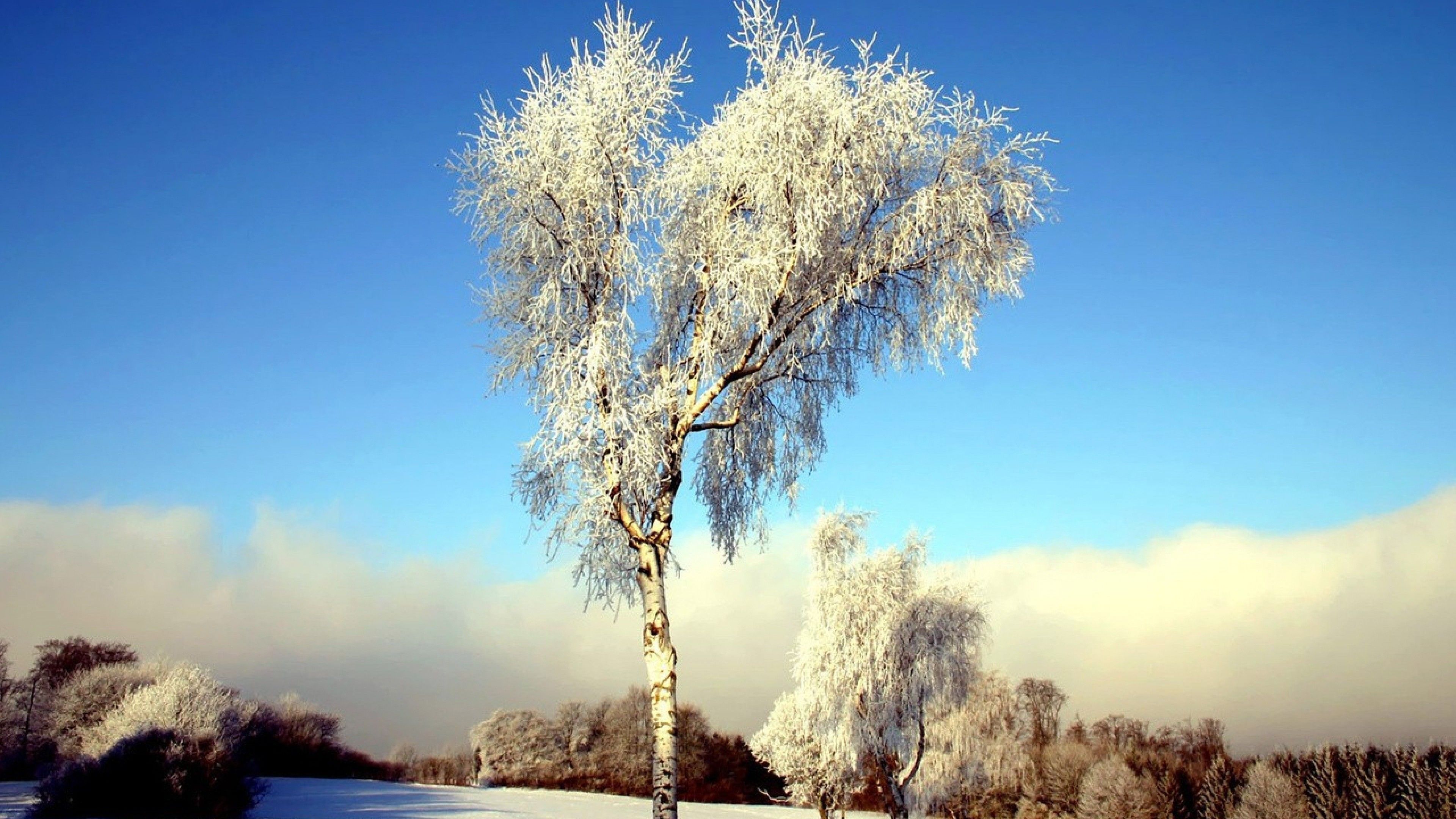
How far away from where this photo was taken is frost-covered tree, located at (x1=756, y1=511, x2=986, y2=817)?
2831 cm

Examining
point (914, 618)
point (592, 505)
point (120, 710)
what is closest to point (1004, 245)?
point (592, 505)

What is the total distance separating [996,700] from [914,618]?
2240 cm

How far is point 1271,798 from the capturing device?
742 inches

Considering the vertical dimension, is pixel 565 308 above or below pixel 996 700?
above

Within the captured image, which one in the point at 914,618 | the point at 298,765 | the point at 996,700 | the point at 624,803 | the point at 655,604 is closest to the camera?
the point at 655,604

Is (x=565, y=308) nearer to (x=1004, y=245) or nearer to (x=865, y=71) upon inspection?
(x=865, y=71)

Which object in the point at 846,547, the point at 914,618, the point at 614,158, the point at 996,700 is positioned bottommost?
the point at 996,700

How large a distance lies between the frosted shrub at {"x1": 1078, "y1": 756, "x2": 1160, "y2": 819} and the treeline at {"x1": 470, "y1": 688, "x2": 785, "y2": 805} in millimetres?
35160

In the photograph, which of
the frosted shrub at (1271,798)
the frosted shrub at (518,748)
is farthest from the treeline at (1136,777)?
the frosted shrub at (518,748)

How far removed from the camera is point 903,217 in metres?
12.0

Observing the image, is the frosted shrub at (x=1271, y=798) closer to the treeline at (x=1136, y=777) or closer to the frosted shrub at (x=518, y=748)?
the treeline at (x=1136, y=777)

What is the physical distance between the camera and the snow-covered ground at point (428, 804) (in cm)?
2333

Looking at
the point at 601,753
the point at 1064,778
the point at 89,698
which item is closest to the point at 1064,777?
the point at 1064,778

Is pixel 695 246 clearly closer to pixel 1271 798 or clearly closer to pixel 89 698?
pixel 1271 798
